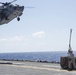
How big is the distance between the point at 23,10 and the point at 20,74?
805 cm

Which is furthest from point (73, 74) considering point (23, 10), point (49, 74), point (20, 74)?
point (23, 10)

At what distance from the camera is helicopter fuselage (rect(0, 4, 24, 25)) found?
37.5m

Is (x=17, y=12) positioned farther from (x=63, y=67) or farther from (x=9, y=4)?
(x=63, y=67)

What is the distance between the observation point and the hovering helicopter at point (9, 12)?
37.5m

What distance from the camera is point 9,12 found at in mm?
38125

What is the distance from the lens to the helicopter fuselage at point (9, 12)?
37.5 meters

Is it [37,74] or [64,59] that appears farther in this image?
[64,59]

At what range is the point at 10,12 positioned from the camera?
38.1m

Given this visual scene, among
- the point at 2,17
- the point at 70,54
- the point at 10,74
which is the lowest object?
the point at 10,74

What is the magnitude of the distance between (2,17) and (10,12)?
1301 mm

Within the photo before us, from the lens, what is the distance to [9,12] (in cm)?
3812

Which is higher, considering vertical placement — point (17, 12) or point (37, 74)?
point (17, 12)

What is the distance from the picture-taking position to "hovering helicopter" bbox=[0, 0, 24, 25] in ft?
123

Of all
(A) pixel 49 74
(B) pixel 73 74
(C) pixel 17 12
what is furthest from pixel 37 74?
(C) pixel 17 12
